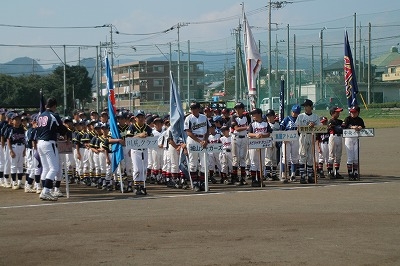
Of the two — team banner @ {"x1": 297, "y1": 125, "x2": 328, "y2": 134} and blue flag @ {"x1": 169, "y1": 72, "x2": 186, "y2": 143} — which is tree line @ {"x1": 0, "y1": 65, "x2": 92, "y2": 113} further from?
team banner @ {"x1": 297, "y1": 125, "x2": 328, "y2": 134}

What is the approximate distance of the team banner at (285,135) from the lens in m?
18.4

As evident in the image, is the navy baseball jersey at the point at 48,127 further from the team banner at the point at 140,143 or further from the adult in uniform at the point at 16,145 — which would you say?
the adult in uniform at the point at 16,145

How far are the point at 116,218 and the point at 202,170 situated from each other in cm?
535

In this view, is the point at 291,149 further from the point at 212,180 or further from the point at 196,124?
the point at 196,124

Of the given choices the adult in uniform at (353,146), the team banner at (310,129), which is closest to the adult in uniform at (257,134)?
the team banner at (310,129)

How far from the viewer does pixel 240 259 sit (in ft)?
28.3

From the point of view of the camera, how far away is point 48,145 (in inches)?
593

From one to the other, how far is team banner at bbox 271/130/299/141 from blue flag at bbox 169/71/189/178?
2.50 meters

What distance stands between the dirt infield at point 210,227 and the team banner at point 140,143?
3.79ft

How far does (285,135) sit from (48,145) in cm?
660

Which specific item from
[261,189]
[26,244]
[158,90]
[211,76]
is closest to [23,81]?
[158,90]

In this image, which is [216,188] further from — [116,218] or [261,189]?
[116,218]

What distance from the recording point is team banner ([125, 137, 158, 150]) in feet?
52.8

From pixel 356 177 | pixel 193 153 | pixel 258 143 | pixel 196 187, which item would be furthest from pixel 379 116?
pixel 193 153
